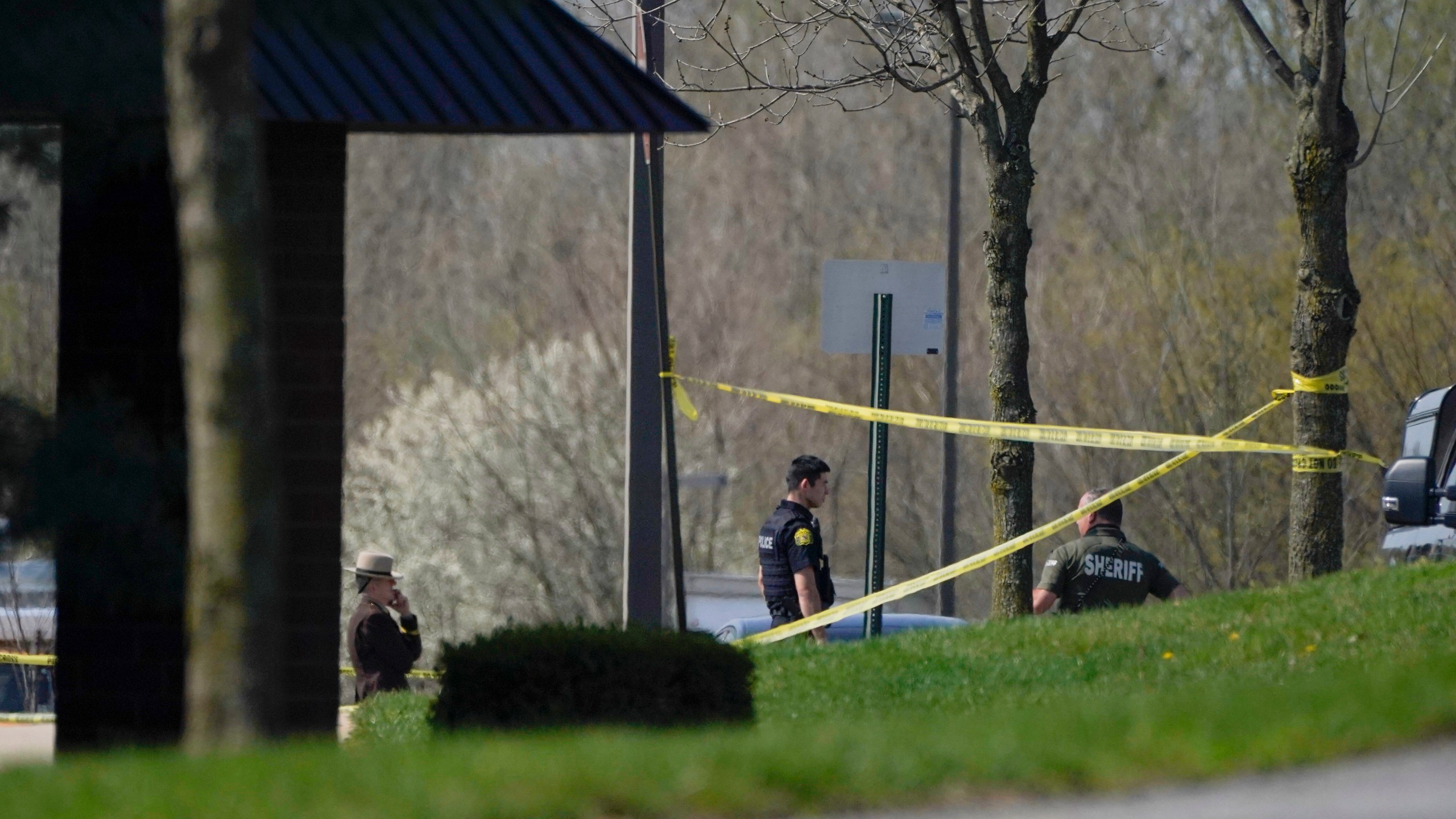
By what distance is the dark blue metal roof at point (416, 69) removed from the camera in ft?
18.9

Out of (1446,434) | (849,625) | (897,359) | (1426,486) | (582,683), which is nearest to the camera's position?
(582,683)

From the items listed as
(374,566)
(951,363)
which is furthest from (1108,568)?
(951,363)

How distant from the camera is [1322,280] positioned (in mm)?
10445

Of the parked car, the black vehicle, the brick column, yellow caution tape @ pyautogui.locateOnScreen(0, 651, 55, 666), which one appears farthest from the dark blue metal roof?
yellow caution tape @ pyautogui.locateOnScreen(0, 651, 55, 666)

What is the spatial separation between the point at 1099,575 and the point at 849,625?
194 inches

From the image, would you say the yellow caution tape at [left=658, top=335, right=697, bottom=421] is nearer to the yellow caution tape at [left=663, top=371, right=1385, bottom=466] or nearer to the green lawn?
the yellow caution tape at [left=663, top=371, right=1385, bottom=466]

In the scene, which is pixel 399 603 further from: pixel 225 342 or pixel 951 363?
pixel 951 363

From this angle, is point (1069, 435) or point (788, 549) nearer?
point (788, 549)

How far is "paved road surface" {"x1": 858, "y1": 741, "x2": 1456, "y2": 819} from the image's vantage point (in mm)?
4320

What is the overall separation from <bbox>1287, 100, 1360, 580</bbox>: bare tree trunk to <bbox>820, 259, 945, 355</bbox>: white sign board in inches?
87.4

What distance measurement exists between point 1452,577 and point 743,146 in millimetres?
27795

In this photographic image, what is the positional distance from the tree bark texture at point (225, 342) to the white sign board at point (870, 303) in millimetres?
6305

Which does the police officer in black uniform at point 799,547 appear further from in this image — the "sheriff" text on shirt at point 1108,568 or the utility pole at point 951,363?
the utility pole at point 951,363

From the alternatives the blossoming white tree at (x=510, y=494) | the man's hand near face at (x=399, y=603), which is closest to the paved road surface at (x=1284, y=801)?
the man's hand near face at (x=399, y=603)
